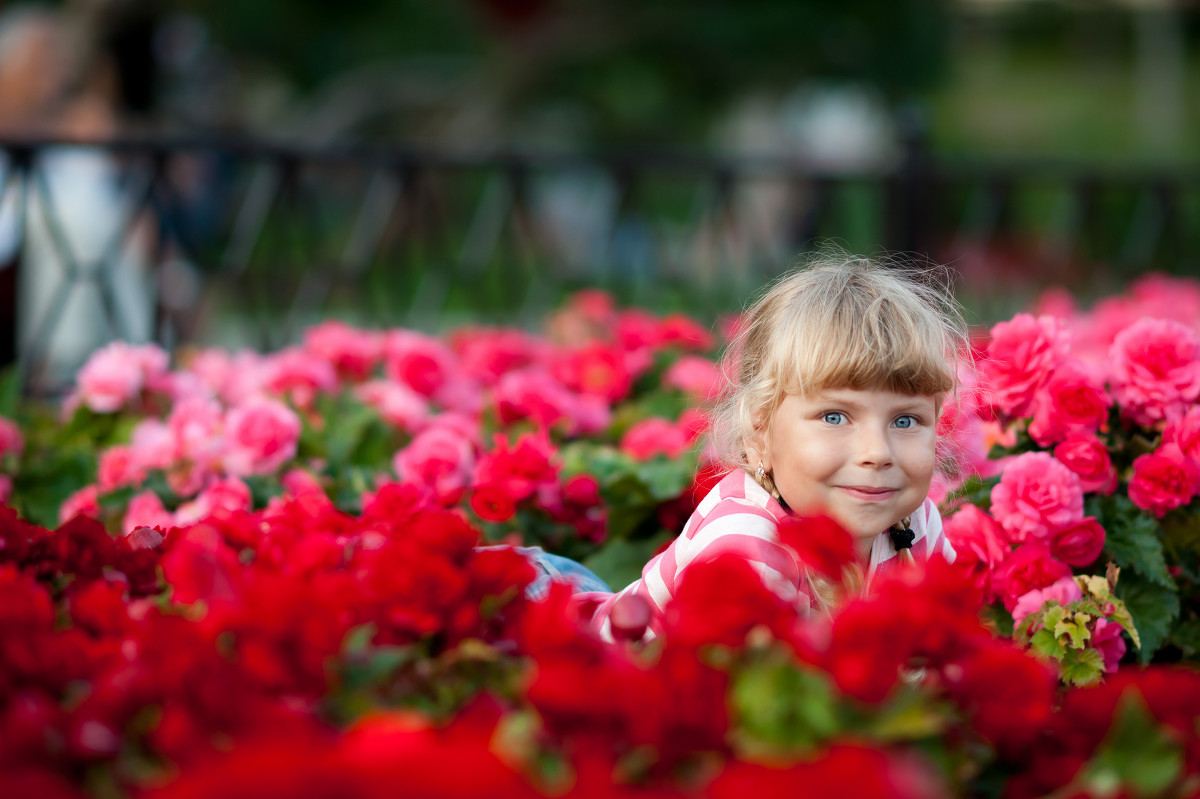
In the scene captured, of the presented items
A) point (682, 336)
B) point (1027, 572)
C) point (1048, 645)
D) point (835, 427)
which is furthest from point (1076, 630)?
point (682, 336)

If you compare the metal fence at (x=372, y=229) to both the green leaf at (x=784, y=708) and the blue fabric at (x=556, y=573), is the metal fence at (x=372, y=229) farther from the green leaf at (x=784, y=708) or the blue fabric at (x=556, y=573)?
the green leaf at (x=784, y=708)

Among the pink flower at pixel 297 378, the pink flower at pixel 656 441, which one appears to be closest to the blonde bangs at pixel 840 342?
the pink flower at pixel 656 441

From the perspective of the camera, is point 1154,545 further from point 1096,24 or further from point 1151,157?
point 1096,24

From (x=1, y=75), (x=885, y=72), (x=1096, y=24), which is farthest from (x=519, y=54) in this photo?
(x=1096, y=24)

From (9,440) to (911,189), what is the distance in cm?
380

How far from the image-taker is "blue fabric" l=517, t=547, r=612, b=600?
186cm

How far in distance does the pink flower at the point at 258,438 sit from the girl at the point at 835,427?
0.98 m

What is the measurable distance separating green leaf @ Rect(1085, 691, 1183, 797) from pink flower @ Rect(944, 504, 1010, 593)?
1.00 m

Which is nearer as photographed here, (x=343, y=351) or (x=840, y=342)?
(x=840, y=342)

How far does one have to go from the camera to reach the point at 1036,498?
6.40 feet

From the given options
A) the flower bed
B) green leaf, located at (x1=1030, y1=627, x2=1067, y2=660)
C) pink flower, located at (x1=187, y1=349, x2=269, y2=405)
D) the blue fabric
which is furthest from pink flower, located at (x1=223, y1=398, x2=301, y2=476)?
green leaf, located at (x1=1030, y1=627, x2=1067, y2=660)

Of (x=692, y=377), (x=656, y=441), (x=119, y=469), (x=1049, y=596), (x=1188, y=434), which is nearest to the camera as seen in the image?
(x=1049, y=596)

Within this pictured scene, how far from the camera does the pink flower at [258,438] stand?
8.17ft

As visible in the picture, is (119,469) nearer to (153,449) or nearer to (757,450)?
(153,449)
